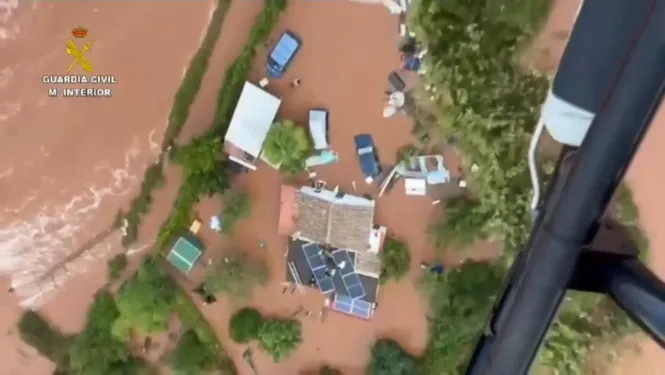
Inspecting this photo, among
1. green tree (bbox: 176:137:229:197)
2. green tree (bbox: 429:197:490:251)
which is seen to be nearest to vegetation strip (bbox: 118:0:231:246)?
green tree (bbox: 176:137:229:197)

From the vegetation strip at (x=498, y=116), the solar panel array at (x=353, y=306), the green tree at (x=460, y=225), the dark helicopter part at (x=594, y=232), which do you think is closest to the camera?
the dark helicopter part at (x=594, y=232)

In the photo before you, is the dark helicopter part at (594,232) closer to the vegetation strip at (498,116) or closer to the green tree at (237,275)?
the vegetation strip at (498,116)

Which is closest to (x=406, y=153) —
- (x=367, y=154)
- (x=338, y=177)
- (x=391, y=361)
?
(x=367, y=154)

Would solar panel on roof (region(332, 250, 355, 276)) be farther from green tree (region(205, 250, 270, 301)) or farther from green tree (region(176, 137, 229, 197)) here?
green tree (region(176, 137, 229, 197))

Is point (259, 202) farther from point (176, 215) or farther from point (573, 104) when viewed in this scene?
point (573, 104)

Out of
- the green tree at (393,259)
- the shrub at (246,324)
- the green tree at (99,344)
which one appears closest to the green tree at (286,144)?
the green tree at (393,259)

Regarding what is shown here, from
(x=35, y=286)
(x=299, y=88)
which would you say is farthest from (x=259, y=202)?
(x=35, y=286)
